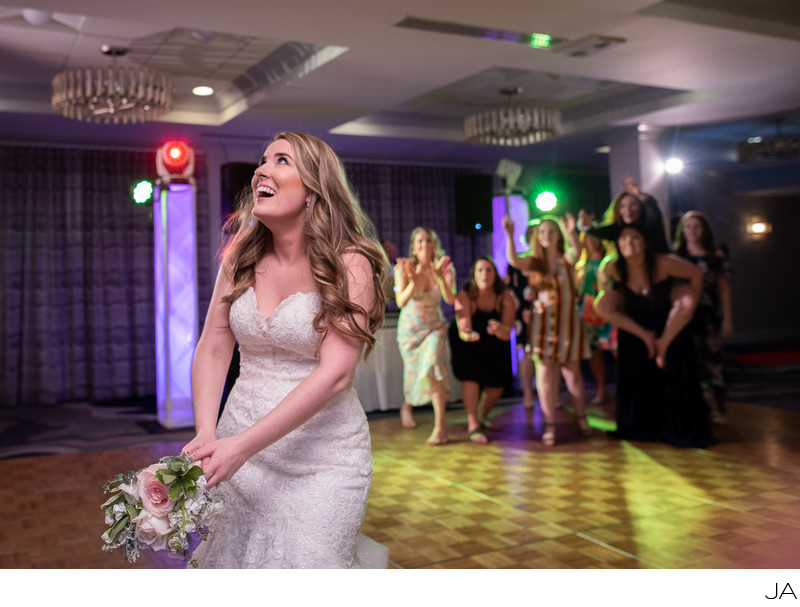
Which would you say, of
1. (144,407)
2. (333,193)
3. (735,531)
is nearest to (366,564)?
(333,193)

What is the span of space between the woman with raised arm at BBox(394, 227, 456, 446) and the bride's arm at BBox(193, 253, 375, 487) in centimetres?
384

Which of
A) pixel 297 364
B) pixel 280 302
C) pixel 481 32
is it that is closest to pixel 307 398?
pixel 297 364

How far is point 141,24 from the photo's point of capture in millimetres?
5328

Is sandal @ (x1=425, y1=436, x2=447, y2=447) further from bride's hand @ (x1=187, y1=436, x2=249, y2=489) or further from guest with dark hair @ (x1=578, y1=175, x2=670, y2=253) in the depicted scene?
bride's hand @ (x1=187, y1=436, x2=249, y2=489)

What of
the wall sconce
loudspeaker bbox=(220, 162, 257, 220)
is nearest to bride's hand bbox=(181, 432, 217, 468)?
loudspeaker bbox=(220, 162, 257, 220)

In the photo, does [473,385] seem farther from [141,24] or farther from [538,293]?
[141,24]

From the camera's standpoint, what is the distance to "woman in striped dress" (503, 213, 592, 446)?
5.30m

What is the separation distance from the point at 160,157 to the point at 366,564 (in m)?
5.39

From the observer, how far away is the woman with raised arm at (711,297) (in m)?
5.64

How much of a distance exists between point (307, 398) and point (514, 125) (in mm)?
5807

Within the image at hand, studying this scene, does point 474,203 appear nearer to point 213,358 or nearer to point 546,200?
point 546,200

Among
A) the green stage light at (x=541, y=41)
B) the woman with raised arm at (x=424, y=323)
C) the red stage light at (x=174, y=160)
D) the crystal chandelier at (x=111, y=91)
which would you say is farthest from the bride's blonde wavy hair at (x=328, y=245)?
the red stage light at (x=174, y=160)

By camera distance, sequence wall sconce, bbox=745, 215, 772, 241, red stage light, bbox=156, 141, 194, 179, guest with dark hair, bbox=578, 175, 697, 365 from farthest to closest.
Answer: wall sconce, bbox=745, 215, 772, 241, red stage light, bbox=156, 141, 194, 179, guest with dark hair, bbox=578, 175, 697, 365

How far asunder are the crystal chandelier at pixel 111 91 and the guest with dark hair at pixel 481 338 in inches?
104
